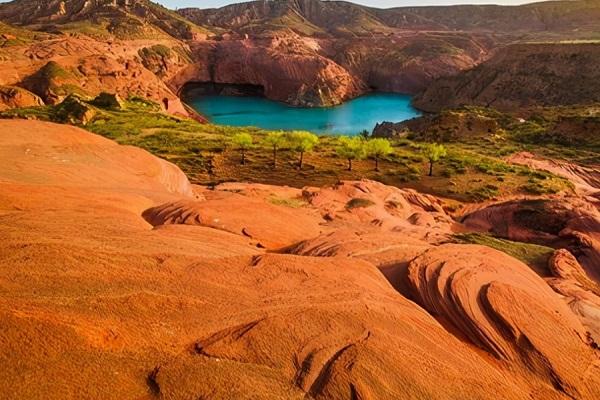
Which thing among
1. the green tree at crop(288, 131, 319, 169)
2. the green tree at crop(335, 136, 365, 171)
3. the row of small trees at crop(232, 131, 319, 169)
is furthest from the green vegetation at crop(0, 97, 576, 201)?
the green tree at crop(335, 136, 365, 171)

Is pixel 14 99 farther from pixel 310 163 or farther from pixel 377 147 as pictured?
pixel 377 147

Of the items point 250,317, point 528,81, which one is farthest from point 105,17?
point 250,317

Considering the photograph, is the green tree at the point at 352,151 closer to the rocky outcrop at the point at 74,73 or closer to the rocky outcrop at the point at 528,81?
the rocky outcrop at the point at 74,73

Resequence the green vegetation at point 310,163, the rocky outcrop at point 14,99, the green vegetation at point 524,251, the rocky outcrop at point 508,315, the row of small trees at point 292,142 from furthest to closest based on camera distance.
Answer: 1. the rocky outcrop at point 14,99
2. the row of small trees at point 292,142
3. the green vegetation at point 310,163
4. the green vegetation at point 524,251
5. the rocky outcrop at point 508,315

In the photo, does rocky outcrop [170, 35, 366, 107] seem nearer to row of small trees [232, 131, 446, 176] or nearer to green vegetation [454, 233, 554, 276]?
row of small trees [232, 131, 446, 176]

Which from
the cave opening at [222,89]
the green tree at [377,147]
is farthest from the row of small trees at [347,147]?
the cave opening at [222,89]

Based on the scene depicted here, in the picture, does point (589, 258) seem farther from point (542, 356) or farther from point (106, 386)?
point (106, 386)

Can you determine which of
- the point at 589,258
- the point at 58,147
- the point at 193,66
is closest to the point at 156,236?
the point at 58,147
